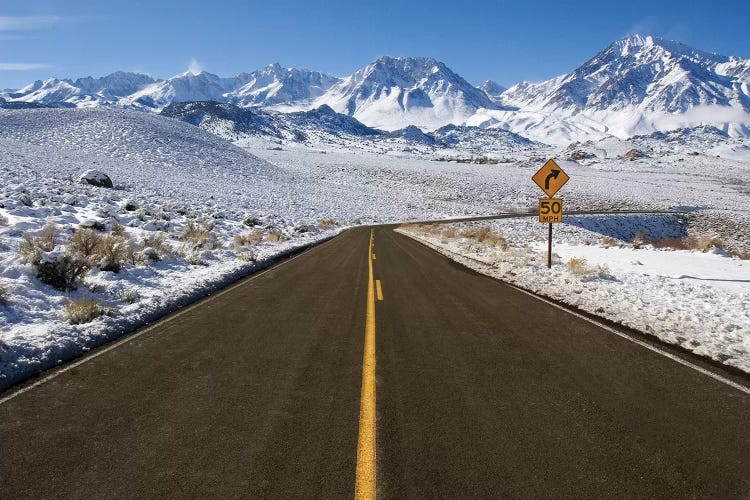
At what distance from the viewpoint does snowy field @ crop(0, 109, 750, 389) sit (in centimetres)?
711

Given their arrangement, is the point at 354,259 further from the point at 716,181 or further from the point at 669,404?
the point at 716,181

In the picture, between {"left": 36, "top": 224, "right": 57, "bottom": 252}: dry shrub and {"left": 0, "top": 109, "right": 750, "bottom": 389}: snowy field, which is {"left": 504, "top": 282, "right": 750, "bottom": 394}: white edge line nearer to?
{"left": 0, "top": 109, "right": 750, "bottom": 389}: snowy field

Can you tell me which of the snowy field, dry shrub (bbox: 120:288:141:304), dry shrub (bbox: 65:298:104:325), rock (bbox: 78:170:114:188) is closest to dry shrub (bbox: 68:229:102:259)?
the snowy field

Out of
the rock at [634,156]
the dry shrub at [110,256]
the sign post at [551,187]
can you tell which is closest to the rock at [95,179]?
the dry shrub at [110,256]

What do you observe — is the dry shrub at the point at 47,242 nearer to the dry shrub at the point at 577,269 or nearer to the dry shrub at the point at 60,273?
the dry shrub at the point at 60,273

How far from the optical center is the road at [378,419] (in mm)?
2943

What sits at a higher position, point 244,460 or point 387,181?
point 387,181

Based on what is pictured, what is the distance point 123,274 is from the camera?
1004cm

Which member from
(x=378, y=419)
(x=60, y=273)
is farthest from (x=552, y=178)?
(x=60, y=273)

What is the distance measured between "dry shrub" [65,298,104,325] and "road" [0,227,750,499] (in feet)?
3.37

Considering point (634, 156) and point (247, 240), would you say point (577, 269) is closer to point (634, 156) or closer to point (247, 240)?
point (247, 240)

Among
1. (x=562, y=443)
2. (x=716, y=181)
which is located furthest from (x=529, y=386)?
(x=716, y=181)

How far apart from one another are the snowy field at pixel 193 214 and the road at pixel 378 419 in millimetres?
1312

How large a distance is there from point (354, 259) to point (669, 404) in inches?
511
